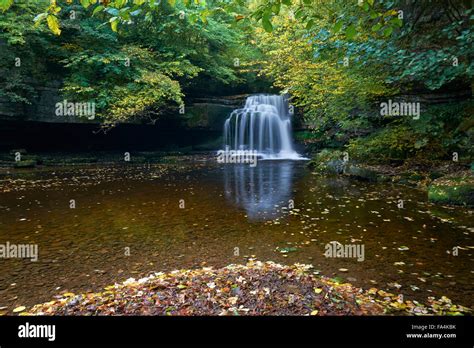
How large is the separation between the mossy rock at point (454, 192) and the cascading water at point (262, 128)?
1507 centimetres

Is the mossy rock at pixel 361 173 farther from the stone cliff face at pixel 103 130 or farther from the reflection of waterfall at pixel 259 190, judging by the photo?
the stone cliff face at pixel 103 130

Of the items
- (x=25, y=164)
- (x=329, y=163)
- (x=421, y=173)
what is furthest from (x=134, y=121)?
(x=421, y=173)

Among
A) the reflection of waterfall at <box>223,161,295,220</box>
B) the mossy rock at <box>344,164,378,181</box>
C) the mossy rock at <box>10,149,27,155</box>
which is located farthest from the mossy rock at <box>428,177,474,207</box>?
the mossy rock at <box>10,149,27,155</box>

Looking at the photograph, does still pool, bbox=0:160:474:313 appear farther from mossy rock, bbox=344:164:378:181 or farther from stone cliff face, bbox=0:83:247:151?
stone cliff face, bbox=0:83:247:151

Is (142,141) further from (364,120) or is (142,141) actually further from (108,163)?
(364,120)

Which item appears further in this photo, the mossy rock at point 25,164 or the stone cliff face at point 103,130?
the stone cliff face at point 103,130

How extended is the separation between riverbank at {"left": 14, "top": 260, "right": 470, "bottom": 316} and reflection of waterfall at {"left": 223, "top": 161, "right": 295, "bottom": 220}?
3.79 meters

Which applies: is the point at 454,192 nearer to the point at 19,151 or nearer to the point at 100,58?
the point at 100,58

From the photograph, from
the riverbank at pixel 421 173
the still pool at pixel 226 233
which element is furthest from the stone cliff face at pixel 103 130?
the riverbank at pixel 421 173

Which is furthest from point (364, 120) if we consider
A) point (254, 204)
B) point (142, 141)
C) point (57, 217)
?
point (142, 141)

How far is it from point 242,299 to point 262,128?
21375 millimetres

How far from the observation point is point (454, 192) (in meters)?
8.05

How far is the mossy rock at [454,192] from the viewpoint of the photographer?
7.77 metres

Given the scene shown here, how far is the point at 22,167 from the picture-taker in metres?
16.5
